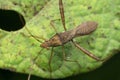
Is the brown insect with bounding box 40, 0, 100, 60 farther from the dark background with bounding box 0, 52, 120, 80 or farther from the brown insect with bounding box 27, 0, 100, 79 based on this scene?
the dark background with bounding box 0, 52, 120, 80

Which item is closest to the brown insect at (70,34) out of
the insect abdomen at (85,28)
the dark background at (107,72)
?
the insect abdomen at (85,28)

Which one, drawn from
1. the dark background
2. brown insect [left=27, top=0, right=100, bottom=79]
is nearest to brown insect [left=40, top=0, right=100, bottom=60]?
brown insect [left=27, top=0, right=100, bottom=79]

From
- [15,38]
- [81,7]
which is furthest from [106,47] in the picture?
[15,38]

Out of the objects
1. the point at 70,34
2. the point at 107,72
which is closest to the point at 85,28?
the point at 70,34

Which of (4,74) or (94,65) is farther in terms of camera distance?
(4,74)

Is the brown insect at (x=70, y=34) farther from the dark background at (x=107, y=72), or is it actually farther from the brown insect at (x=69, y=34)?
the dark background at (x=107, y=72)

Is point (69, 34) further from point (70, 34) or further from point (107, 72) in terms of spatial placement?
point (107, 72)

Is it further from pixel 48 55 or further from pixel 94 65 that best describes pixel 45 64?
pixel 94 65

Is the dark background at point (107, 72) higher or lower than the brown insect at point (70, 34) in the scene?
lower

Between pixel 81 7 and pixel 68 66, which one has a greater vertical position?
pixel 81 7
